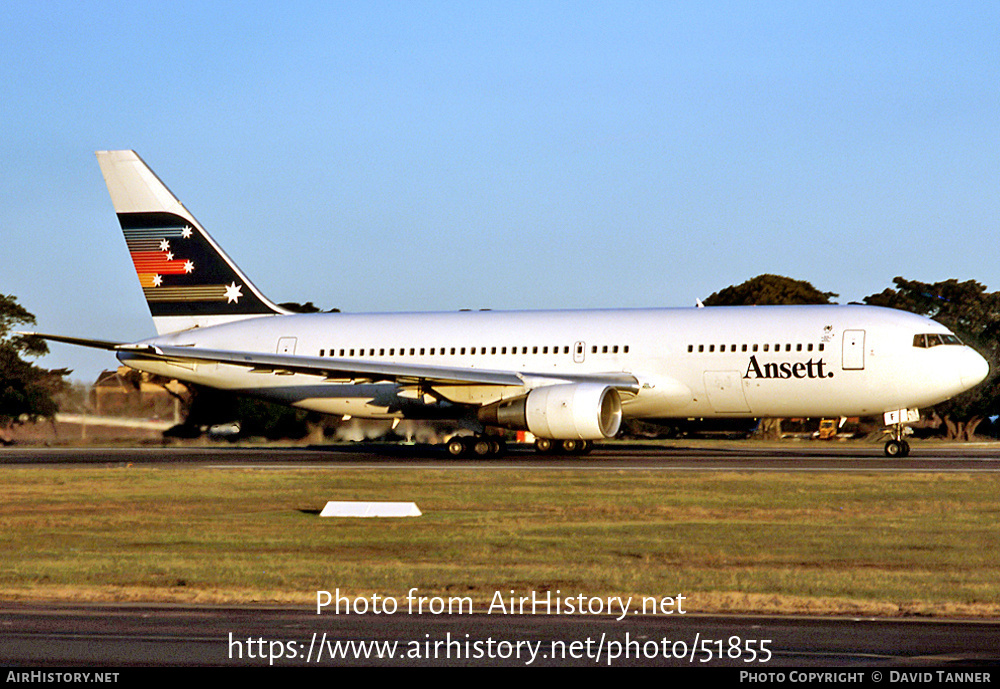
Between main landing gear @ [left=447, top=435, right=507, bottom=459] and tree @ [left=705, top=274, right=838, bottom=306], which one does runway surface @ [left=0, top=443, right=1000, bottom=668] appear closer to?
main landing gear @ [left=447, top=435, right=507, bottom=459]

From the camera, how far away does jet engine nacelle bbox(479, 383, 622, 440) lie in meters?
32.6

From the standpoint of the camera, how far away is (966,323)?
62250 millimetres

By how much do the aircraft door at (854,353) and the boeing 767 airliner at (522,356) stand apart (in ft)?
0.12

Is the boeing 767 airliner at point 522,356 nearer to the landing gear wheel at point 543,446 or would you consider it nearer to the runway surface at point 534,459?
the landing gear wheel at point 543,446

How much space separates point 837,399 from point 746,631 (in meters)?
24.9

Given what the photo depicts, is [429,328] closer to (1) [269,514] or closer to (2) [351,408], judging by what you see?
(2) [351,408]

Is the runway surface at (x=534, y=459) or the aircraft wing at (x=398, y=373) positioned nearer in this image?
the runway surface at (x=534, y=459)

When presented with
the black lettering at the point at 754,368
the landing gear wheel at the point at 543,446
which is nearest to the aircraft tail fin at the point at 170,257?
the landing gear wheel at the point at 543,446

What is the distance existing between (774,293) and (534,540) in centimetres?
6218

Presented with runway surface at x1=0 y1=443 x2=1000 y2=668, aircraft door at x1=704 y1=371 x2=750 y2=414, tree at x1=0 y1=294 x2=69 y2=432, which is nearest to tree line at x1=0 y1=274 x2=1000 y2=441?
tree at x1=0 y1=294 x2=69 y2=432

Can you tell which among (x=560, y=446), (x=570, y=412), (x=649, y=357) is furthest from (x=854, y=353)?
(x=560, y=446)

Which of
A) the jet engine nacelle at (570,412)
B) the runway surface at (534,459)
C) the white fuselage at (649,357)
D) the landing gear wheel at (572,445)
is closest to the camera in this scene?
the runway surface at (534,459)

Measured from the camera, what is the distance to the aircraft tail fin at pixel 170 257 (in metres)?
42.1

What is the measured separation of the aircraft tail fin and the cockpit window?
21.2m
